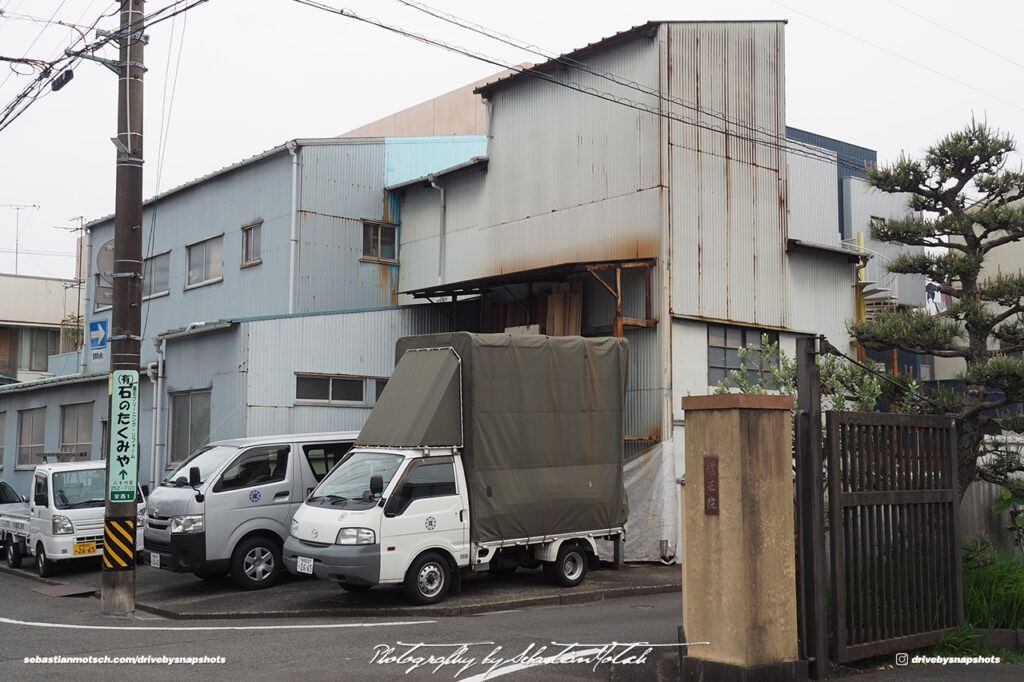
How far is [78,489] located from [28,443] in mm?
11802

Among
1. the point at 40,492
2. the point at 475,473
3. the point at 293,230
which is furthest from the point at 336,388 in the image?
the point at 475,473

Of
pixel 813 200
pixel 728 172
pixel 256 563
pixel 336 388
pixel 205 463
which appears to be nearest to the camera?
pixel 256 563

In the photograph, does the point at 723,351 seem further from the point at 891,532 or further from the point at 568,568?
the point at 891,532

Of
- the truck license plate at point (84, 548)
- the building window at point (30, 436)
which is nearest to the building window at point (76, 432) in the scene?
the building window at point (30, 436)

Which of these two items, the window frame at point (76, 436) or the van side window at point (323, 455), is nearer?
the van side window at point (323, 455)

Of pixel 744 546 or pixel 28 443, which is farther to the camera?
pixel 28 443

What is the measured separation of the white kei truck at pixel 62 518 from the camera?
55.1 feet

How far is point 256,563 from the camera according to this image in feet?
46.8

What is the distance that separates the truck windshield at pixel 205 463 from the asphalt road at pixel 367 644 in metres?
2.22

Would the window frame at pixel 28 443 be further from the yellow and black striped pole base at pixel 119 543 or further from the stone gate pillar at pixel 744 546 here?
the stone gate pillar at pixel 744 546

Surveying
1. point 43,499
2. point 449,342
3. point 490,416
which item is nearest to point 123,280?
point 449,342

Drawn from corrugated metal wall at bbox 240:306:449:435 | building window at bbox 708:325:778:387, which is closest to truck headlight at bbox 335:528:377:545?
corrugated metal wall at bbox 240:306:449:435

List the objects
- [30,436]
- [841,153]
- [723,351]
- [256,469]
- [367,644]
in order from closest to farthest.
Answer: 1. [367,644]
2. [256,469]
3. [723,351]
4. [30,436]
5. [841,153]

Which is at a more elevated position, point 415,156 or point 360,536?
point 415,156
